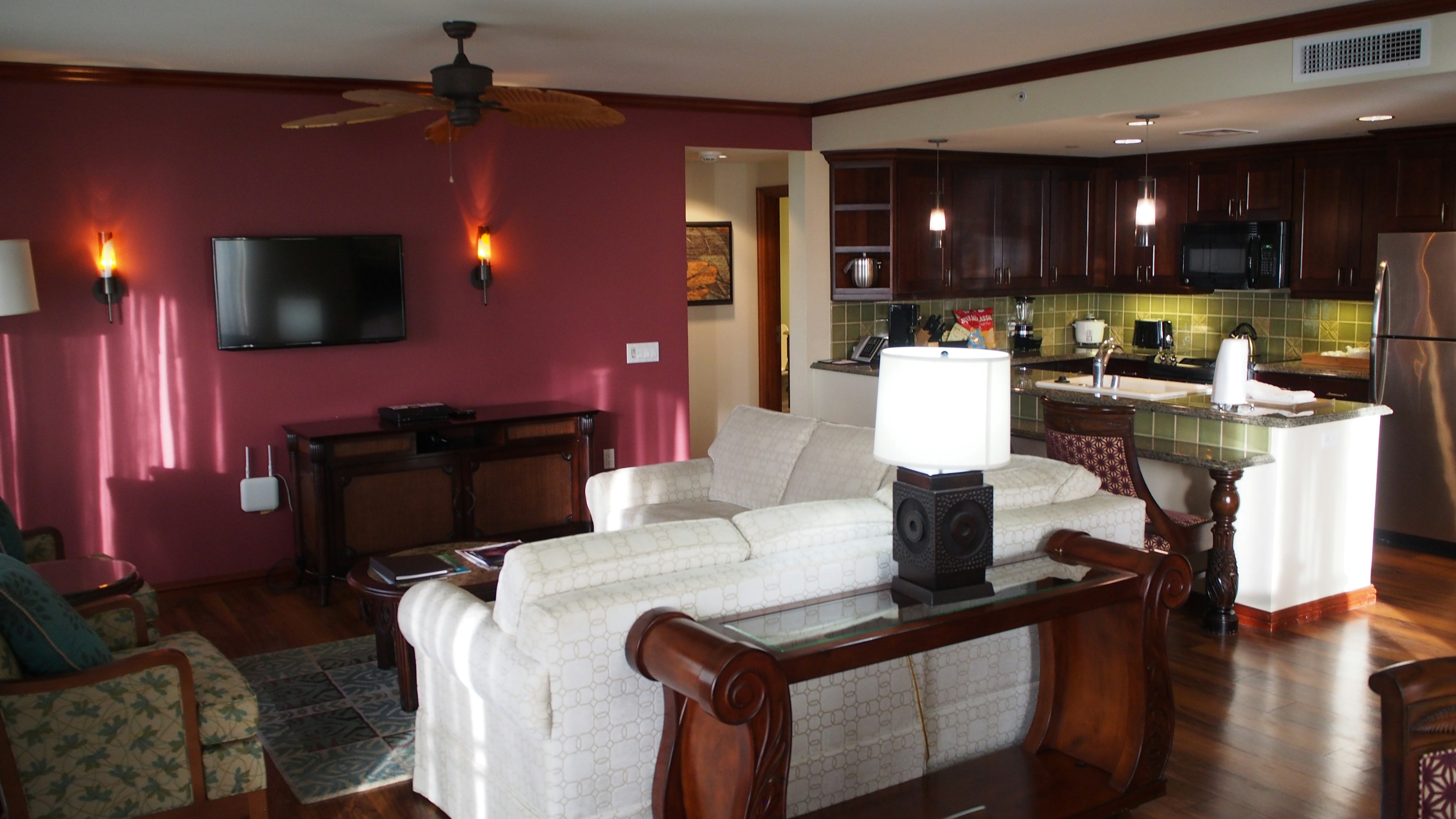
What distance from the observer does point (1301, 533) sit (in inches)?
197

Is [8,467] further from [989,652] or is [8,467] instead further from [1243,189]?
[1243,189]

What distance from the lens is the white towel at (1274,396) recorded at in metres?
5.17

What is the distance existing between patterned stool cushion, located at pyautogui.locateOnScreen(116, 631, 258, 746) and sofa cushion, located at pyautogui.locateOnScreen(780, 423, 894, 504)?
7.14ft

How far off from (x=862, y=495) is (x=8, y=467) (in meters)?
3.90

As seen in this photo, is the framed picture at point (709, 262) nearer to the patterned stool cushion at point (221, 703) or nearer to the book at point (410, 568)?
the book at point (410, 568)

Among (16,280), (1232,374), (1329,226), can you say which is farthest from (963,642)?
(1329,226)

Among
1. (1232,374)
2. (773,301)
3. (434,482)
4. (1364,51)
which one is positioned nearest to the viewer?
(1364,51)

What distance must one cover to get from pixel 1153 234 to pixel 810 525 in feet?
18.5

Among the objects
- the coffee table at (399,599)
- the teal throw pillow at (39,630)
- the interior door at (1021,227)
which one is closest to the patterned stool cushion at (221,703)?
the teal throw pillow at (39,630)

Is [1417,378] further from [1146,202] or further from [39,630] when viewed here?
[39,630]

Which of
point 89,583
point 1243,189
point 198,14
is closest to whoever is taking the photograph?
point 89,583

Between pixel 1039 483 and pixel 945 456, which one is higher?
pixel 945 456

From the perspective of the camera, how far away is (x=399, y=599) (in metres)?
4.05

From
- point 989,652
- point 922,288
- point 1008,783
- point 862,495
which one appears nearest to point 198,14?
point 862,495
